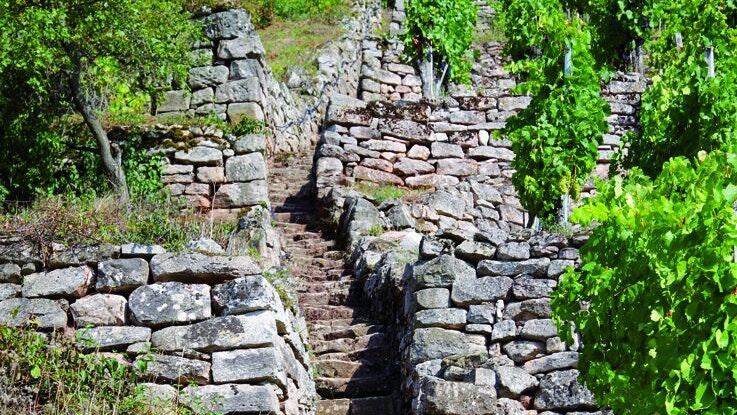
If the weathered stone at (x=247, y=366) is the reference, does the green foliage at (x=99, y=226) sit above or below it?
above

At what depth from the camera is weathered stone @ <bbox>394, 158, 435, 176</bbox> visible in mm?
14633

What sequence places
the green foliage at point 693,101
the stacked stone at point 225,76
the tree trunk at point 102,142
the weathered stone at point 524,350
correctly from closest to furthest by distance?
1. the weathered stone at point 524,350
2. the green foliage at point 693,101
3. the tree trunk at point 102,142
4. the stacked stone at point 225,76

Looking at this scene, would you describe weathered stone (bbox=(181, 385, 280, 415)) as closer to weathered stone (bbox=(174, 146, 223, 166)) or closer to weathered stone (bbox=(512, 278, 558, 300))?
weathered stone (bbox=(512, 278, 558, 300))

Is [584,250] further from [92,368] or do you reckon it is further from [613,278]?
[92,368]

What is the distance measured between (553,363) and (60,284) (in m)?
3.77

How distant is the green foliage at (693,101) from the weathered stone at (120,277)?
4850 mm

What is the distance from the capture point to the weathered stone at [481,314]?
9.20 metres

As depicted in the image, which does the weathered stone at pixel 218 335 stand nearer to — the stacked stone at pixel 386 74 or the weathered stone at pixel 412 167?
the weathered stone at pixel 412 167

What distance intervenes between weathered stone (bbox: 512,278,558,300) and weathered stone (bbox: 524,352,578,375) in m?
0.60

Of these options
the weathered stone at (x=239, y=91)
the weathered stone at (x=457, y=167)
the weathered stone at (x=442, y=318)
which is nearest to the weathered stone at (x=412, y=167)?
the weathered stone at (x=457, y=167)

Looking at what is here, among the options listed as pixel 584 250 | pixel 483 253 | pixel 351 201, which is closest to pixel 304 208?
pixel 351 201

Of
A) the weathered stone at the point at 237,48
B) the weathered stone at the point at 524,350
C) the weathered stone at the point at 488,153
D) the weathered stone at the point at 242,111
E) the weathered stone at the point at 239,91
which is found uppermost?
the weathered stone at the point at 237,48

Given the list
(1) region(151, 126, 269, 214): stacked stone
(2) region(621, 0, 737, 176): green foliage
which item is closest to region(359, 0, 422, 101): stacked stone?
(1) region(151, 126, 269, 214): stacked stone

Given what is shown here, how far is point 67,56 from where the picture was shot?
11.2 m
